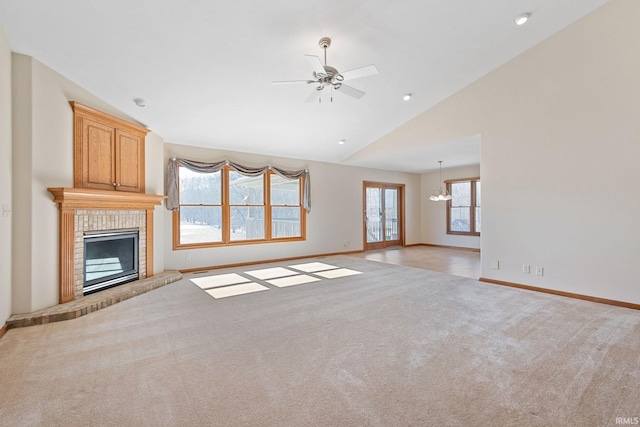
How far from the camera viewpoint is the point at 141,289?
4.38 metres

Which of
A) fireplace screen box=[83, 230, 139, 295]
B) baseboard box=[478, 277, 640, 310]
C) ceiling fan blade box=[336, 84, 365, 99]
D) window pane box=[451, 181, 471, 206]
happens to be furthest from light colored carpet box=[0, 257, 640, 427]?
window pane box=[451, 181, 471, 206]

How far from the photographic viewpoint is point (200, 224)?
6160 millimetres

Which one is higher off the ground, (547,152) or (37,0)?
(37,0)

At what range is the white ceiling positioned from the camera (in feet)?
9.78

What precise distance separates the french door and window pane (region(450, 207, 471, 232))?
1491mm

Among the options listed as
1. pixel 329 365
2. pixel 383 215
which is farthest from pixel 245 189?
pixel 329 365

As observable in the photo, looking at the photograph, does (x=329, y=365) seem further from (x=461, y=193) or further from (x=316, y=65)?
(x=461, y=193)

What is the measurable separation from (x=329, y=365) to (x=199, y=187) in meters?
4.87

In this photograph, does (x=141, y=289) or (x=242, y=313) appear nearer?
(x=242, y=313)

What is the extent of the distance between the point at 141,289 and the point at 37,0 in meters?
3.40

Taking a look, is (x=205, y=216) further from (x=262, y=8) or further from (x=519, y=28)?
(x=519, y=28)

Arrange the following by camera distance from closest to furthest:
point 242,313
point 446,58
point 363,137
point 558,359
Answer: point 558,359 < point 242,313 < point 446,58 < point 363,137

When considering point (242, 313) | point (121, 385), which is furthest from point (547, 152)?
point (121, 385)

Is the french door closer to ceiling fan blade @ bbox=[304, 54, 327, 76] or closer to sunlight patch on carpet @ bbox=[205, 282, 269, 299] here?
sunlight patch on carpet @ bbox=[205, 282, 269, 299]
